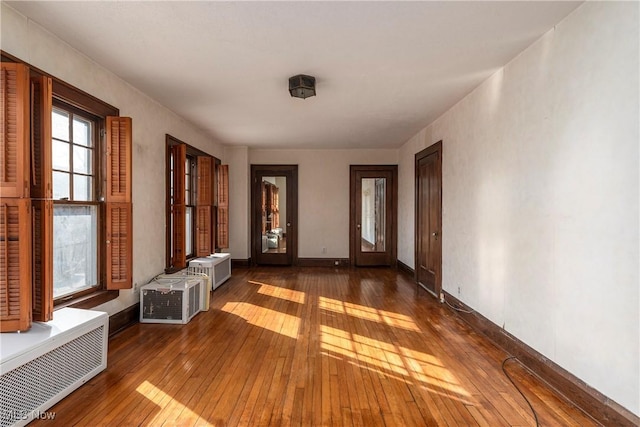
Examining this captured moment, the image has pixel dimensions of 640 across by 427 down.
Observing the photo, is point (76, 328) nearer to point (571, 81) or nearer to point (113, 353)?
point (113, 353)

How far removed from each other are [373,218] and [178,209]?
14.3 ft

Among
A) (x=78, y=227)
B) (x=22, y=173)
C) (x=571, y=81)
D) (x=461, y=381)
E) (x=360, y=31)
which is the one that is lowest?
(x=461, y=381)

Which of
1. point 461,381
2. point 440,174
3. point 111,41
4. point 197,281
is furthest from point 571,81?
point 197,281

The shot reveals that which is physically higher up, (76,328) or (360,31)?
(360,31)

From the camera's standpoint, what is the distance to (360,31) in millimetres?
2582

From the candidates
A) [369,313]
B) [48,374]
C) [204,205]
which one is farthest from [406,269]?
[48,374]

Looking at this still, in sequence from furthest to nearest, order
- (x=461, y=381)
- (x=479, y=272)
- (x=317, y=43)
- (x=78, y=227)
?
(x=479, y=272), (x=78, y=227), (x=317, y=43), (x=461, y=381)

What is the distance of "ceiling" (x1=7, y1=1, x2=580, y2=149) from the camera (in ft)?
7.61

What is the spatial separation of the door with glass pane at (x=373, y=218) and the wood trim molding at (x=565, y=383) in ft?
13.7

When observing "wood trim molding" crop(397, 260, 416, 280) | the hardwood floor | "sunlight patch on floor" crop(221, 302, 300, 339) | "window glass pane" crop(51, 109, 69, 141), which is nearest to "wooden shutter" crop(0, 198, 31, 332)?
the hardwood floor

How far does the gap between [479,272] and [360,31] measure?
2.70 m

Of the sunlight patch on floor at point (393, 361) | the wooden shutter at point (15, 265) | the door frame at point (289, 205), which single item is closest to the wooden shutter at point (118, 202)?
the wooden shutter at point (15, 265)

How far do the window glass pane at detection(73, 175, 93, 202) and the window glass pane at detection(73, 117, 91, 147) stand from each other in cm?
32

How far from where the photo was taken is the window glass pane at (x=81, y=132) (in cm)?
312
